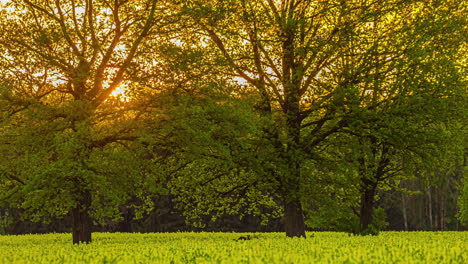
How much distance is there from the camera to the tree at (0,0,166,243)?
1820 centimetres

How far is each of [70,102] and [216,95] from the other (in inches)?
202

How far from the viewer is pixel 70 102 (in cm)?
1862

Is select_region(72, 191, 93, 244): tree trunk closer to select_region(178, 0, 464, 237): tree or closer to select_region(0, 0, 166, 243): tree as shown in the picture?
select_region(0, 0, 166, 243): tree

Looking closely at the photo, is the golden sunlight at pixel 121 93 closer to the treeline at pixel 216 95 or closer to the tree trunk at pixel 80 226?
the treeline at pixel 216 95

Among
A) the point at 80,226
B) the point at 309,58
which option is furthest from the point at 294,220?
the point at 80,226

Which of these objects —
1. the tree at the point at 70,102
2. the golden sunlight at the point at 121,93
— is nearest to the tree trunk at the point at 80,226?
the tree at the point at 70,102

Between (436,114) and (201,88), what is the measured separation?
932 centimetres

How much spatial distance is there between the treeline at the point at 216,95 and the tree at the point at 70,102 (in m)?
0.07

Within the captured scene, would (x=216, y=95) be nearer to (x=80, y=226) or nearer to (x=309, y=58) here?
(x=309, y=58)

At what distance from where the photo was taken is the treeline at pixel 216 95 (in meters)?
19.2

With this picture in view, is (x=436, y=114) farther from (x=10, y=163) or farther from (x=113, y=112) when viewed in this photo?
(x=10, y=163)

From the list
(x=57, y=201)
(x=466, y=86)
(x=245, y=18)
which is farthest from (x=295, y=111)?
(x=57, y=201)

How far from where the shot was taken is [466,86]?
22922 millimetres

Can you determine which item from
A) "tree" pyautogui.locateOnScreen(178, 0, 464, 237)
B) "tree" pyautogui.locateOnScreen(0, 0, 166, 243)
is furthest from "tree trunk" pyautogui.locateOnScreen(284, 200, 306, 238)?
"tree" pyautogui.locateOnScreen(0, 0, 166, 243)
